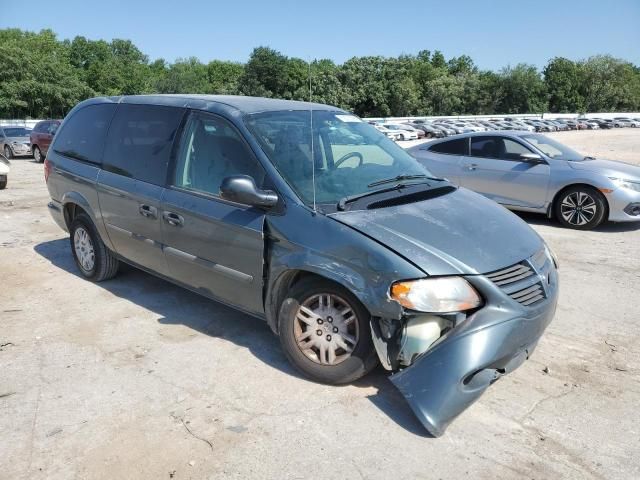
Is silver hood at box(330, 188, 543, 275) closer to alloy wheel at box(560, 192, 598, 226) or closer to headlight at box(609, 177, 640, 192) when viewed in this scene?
alloy wheel at box(560, 192, 598, 226)

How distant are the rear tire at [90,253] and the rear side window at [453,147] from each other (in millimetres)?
6136

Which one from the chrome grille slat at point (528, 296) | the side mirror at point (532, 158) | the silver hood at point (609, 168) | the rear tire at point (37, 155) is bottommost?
the rear tire at point (37, 155)

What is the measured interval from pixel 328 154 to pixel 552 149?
586cm

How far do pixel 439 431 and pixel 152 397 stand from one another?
1789 millimetres

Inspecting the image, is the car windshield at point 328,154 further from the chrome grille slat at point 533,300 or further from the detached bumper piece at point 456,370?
the chrome grille slat at point 533,300

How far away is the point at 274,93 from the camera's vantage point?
263 ft

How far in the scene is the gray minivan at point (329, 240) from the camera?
2.95m

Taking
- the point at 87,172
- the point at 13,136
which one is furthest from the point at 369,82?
the point at 87,172

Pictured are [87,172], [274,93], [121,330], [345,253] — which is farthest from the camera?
[274,93]

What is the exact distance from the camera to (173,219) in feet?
13.5

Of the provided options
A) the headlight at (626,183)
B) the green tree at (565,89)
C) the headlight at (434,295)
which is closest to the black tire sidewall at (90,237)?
the headlight at (434,295)

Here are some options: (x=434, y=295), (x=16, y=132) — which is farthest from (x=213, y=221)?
(x=16, y=132)

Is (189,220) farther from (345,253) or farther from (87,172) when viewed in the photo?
(87,172)

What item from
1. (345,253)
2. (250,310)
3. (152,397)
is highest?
(345,253)
